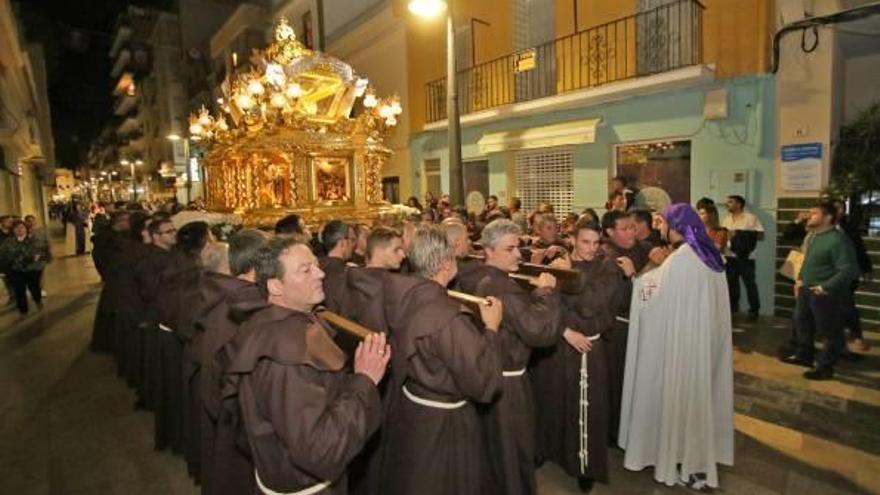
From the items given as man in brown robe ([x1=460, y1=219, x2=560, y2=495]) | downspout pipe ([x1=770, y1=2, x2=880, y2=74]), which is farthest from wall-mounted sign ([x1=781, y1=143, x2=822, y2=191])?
man in brown robe ([x1=460, y1=219, x2=560, y2=495])

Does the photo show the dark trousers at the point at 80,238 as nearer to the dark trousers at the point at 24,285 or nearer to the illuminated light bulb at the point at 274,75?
the dark trousers at the point at 24,285

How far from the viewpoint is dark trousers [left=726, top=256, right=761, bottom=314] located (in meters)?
8.21

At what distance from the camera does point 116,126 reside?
56.9 meters

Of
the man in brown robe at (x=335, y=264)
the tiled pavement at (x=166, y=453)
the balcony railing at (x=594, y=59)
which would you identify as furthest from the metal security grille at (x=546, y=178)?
the man in brown robe at (x=335, y=264)

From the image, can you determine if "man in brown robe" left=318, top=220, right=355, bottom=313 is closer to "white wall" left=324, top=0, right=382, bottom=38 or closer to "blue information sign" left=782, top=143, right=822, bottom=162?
"blue information sign" left=782, top=143, right=822, bottom=162

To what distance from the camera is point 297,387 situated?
1.94 metres

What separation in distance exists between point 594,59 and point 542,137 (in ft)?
5.71

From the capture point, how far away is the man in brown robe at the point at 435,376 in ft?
8.47

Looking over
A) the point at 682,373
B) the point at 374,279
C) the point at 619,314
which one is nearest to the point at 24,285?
the point at 374,279

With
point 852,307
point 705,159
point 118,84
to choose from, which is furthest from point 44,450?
point 118,84

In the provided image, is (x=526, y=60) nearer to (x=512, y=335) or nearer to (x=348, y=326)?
(x=512, y=335)

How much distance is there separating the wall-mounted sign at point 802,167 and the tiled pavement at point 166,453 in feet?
7.89

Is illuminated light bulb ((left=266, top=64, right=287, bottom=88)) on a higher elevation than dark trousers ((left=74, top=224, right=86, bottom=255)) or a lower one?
higher

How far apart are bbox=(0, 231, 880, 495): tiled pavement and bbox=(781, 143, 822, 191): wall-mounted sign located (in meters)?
2.40
